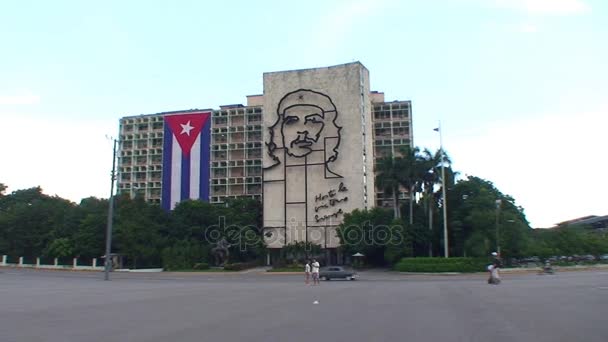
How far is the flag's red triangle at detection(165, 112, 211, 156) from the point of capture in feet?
333

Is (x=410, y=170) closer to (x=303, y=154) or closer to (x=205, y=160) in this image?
(x=303, y=154)

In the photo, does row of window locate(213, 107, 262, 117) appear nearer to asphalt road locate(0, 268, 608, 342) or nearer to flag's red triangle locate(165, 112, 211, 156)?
flag's red triangle locate(165, 112, 211, 156)

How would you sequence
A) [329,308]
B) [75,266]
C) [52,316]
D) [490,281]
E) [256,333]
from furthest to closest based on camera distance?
1. [75,266]
2. [490,281]
3. [329,308]
4. [52,316]
5. [256,333]

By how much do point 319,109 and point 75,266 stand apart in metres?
43.6

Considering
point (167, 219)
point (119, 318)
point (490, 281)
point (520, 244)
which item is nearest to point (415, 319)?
point (119, 318)

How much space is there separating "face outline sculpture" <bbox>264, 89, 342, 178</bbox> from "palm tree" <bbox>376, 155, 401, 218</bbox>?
15016mm

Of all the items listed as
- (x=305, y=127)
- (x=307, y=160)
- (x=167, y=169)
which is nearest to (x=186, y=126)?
(x=167, y=169)

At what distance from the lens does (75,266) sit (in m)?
65.4

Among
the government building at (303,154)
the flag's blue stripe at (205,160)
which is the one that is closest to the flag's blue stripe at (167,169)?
the government building at (303,154)

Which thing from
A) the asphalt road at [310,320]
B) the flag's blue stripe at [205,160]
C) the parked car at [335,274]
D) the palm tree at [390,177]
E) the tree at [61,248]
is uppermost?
the flag's blue stripe at [205,160]

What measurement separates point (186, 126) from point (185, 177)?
9990 mm

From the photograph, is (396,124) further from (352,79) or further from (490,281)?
(490,281)

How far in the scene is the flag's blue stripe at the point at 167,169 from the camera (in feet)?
323

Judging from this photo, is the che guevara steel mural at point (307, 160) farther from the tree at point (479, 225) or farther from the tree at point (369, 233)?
the tree at point (479, 225)
